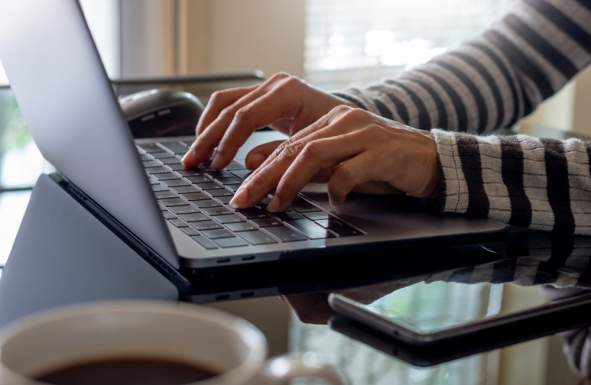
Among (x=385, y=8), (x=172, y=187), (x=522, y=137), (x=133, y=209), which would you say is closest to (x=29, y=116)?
(x=172, y=187)

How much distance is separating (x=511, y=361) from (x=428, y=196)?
287mm

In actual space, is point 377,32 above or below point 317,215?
below

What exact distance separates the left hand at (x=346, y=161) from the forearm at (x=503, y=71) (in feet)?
1.09

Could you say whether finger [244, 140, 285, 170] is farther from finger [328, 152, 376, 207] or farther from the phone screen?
the phone screen

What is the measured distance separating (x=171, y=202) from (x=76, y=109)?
13 centimetres

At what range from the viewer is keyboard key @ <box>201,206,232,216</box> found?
2.60 ft

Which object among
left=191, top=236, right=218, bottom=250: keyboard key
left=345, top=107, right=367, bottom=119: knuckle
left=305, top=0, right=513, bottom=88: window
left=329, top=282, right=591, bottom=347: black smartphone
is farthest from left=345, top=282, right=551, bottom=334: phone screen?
left=305, top=0, right=513, bottom=88: window

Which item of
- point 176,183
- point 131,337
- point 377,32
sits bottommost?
point 377,32

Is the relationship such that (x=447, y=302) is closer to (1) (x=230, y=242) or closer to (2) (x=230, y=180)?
(1) (x=230, y=242)

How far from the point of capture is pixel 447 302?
65 cm

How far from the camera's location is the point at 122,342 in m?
0.38

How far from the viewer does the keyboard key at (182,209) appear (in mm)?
795

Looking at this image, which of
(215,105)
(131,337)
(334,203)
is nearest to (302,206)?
(334,203)

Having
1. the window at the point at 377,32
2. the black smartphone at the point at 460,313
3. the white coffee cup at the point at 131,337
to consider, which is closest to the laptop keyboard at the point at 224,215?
the black smartphone at the point at 460,313
